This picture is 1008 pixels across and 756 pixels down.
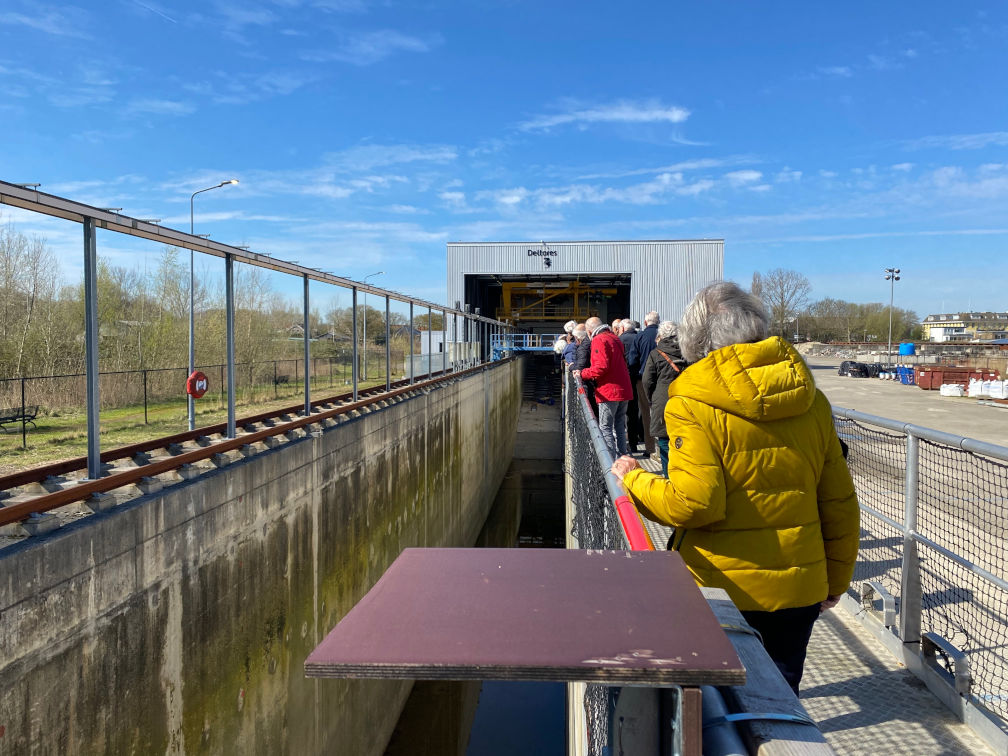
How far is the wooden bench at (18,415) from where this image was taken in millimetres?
8549

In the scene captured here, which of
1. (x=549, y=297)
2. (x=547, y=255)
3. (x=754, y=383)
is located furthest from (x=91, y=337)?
(x=549, y=297)

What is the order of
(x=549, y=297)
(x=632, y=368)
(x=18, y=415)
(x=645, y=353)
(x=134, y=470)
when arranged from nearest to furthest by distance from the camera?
(x=134, y=470) < (x=18, y=415) < (x=645, y=353) < (x=632, y=368) < (x=549, y=297)

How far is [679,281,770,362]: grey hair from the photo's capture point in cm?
231

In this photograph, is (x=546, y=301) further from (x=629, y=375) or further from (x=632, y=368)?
(x=629, y=375)

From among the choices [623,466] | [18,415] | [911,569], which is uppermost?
[623,466]

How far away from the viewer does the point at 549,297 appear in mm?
44500

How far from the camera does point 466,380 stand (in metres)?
18.8

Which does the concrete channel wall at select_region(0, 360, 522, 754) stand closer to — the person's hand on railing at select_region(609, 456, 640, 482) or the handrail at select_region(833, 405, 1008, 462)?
the person's hand on railing at select_region(609, 456, 640, 482)

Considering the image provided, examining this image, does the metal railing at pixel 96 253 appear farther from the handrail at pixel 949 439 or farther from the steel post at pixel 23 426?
the handrail at pixel 949 439

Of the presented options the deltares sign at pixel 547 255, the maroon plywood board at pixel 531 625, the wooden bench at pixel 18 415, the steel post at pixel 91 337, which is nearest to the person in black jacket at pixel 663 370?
the steel post at pixel 91 337

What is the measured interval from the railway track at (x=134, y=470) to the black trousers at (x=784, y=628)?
131 inches

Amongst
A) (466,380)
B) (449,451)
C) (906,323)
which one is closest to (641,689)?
(449,451)

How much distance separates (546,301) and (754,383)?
45.3 meters

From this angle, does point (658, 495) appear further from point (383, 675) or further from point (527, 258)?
point (527, 258)
